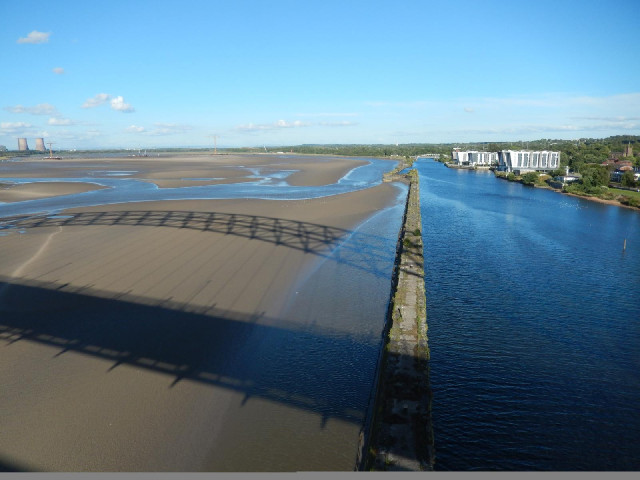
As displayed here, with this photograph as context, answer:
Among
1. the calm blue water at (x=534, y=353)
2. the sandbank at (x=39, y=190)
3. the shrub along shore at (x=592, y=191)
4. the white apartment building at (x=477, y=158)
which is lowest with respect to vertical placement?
the calm blue water at (x=534, y=353)

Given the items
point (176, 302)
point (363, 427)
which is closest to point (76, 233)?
point (176, 302)

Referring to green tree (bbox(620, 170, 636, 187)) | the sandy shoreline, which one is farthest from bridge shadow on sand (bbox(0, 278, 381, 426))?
green tree (bbox(620, 170, 636, 187))

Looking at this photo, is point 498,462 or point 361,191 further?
point 361,191

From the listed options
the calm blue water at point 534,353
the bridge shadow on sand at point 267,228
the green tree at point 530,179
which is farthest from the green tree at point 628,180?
the bridge shadow on sand at point 267,228

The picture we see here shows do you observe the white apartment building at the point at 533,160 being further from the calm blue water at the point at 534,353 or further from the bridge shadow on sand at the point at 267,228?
the bridge shadow on sand at the point at 267,228

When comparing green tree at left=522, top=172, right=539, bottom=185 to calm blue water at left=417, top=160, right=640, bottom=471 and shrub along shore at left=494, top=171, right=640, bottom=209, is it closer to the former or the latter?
shrub along shore at left=494, top=171, right=640, bottom=209

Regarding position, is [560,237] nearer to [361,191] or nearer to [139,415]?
[361,191]
